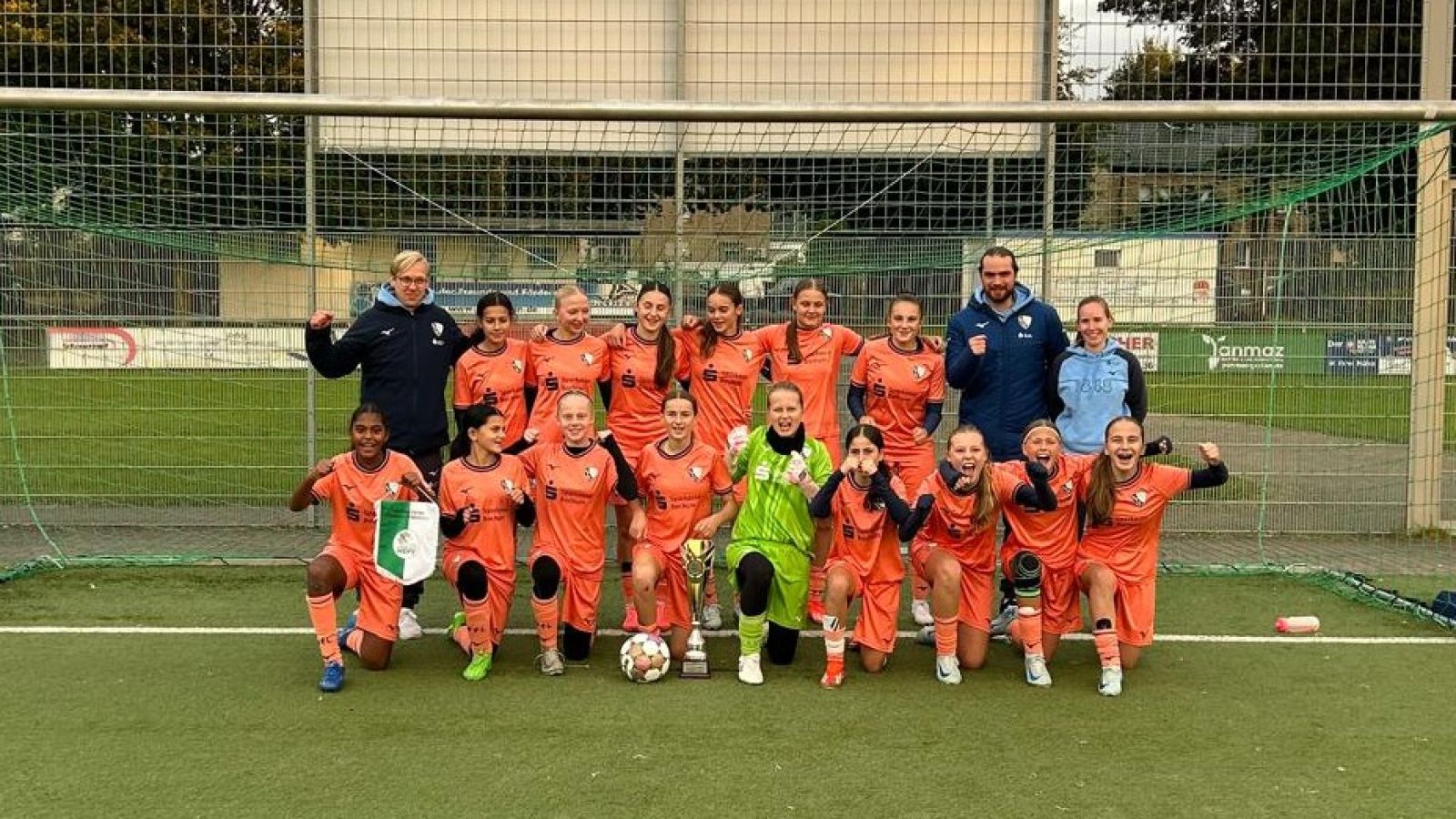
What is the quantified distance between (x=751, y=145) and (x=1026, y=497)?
3.03 metres

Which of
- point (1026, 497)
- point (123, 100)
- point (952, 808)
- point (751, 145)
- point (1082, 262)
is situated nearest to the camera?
point (952, 808)

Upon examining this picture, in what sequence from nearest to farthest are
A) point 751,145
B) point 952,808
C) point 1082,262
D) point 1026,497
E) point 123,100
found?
1. point 952,808
2. point 1026,497
3. point 123,100
4. point 751,145
5. point 1082,262

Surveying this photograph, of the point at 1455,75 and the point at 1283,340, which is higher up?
the point at 1455,75

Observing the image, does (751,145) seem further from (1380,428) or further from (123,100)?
(1380,428)

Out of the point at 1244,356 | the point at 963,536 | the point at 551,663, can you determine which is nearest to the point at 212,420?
the point at 551,663

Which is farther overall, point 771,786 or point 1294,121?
point 1294,121

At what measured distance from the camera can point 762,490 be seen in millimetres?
4812

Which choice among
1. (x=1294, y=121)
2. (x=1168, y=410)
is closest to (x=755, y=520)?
(x=1294, y=121)

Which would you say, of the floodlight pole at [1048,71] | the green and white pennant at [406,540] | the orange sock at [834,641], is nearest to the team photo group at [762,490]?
the orange sock at [834,641]

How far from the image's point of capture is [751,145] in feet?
21.7

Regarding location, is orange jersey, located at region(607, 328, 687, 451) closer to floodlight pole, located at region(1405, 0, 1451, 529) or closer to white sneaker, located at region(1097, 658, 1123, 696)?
white sneaker, located at region(1097, 658, 1123, 696)

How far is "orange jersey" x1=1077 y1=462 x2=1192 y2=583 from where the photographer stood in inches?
182

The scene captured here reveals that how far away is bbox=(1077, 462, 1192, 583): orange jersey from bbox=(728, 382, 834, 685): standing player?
1.19m

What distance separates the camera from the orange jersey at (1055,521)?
4695 mm
